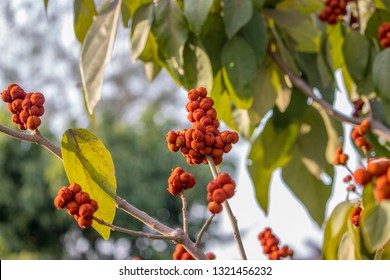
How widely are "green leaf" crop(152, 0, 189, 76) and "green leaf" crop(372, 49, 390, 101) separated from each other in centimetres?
29

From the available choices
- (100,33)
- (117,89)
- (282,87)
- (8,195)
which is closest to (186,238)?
(100,33)

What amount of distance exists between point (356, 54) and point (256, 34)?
0.57 ft

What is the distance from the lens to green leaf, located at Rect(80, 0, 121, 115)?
1.10 meters

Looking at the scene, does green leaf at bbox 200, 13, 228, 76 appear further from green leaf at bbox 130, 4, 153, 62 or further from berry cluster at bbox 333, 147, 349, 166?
berry cluster at bbox 333, 147, 349, 166

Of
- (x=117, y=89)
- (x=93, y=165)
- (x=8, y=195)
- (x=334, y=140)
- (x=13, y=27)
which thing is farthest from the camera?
(x=117, y=89)

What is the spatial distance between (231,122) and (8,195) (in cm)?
586

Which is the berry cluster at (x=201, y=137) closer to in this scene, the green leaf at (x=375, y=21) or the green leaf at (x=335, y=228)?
the green leaf at (x=335, y=228)

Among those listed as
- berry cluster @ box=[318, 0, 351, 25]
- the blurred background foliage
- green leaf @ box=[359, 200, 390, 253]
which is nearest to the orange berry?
green leaf @ box=[359, 200, 390, 253]

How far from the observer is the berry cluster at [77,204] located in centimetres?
56

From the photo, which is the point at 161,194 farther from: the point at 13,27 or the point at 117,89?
the point at 117,89

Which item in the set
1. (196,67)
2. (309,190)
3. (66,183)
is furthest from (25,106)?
(66,183)

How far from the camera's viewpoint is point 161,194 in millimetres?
7238

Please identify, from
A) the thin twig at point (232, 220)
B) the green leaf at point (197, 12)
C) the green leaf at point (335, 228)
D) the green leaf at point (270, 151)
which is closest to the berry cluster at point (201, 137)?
the thin twig at point (232, 220)

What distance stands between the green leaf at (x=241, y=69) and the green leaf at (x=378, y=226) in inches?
26.3
